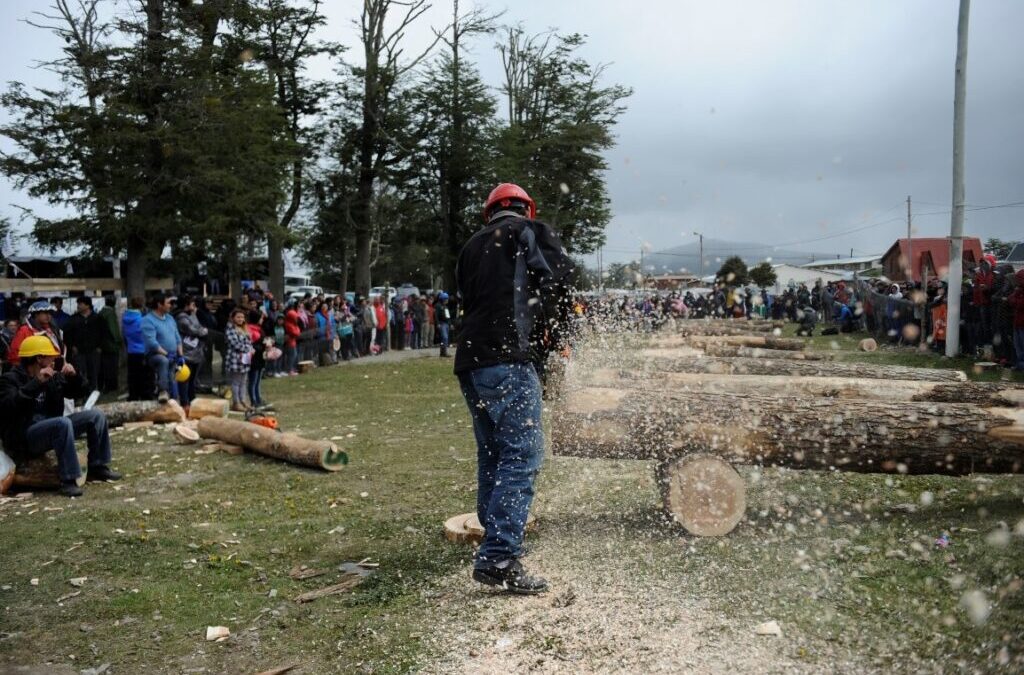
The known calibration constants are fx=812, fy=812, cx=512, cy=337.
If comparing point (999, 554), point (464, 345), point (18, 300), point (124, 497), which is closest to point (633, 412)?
point (464, 345)

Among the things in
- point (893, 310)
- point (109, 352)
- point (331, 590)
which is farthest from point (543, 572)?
point (893, 310)

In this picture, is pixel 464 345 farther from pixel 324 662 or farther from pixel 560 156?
pixel 560 156

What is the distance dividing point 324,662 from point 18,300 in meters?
17.3

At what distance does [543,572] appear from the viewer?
14.5 ft

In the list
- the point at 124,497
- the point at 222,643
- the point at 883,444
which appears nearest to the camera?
the point at 222,643

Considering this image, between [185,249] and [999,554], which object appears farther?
[185,249]

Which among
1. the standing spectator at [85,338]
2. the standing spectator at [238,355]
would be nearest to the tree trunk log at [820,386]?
the standing spectator at [238,355]

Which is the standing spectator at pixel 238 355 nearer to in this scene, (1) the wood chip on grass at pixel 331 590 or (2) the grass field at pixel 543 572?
(2) the grass field at pixel 543 572

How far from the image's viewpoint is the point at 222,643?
155 inches

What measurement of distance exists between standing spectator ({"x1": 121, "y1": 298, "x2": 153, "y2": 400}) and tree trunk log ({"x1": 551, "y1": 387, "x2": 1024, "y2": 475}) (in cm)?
879

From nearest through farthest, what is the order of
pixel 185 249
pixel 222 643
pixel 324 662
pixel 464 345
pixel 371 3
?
pixel 324 662 < pixel 222 643 < pixel 464 345 < pixel 185 249 < pixel 371 3

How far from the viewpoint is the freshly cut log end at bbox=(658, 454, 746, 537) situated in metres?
5.05

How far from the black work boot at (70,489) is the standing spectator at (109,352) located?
7.85 meters

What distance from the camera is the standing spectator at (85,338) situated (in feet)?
44.3
